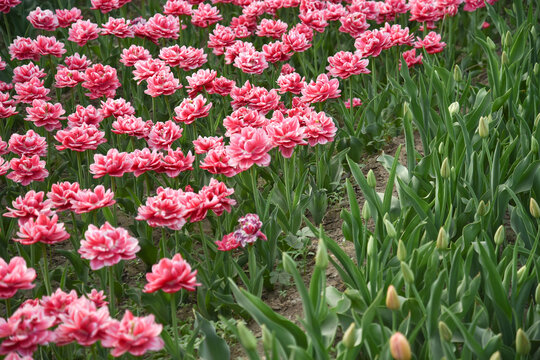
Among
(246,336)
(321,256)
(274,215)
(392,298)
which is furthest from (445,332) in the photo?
(274,215)

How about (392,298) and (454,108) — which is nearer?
(392,298)

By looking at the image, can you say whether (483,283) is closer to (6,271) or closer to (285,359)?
(285,359)

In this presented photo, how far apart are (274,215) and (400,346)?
1.27m

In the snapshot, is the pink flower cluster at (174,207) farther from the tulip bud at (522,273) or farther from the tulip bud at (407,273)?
the tulip bud at (522,273)

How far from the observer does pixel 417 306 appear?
2121 millimetres

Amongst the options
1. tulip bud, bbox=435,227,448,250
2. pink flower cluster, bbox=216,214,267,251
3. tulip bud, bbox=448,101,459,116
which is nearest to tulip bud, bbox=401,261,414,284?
tulip bud, bbox=435,227,448,250

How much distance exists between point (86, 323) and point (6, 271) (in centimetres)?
34

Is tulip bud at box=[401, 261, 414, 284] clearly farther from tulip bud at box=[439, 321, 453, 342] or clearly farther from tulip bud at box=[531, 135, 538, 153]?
tulip bud at box=[531, 135, 538, 153]

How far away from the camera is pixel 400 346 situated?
161 cm

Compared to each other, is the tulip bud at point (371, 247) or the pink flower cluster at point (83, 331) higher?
the pink flower cluster at point (83, 331)

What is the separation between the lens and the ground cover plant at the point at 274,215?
202cm

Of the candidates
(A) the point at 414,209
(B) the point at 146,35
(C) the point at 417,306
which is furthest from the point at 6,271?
(B) the point at 146,35

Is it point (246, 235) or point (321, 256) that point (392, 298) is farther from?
point (246, 235)

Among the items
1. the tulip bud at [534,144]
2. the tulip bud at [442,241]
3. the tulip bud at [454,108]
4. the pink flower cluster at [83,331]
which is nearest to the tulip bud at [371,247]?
the tulip bud at [442,241]
